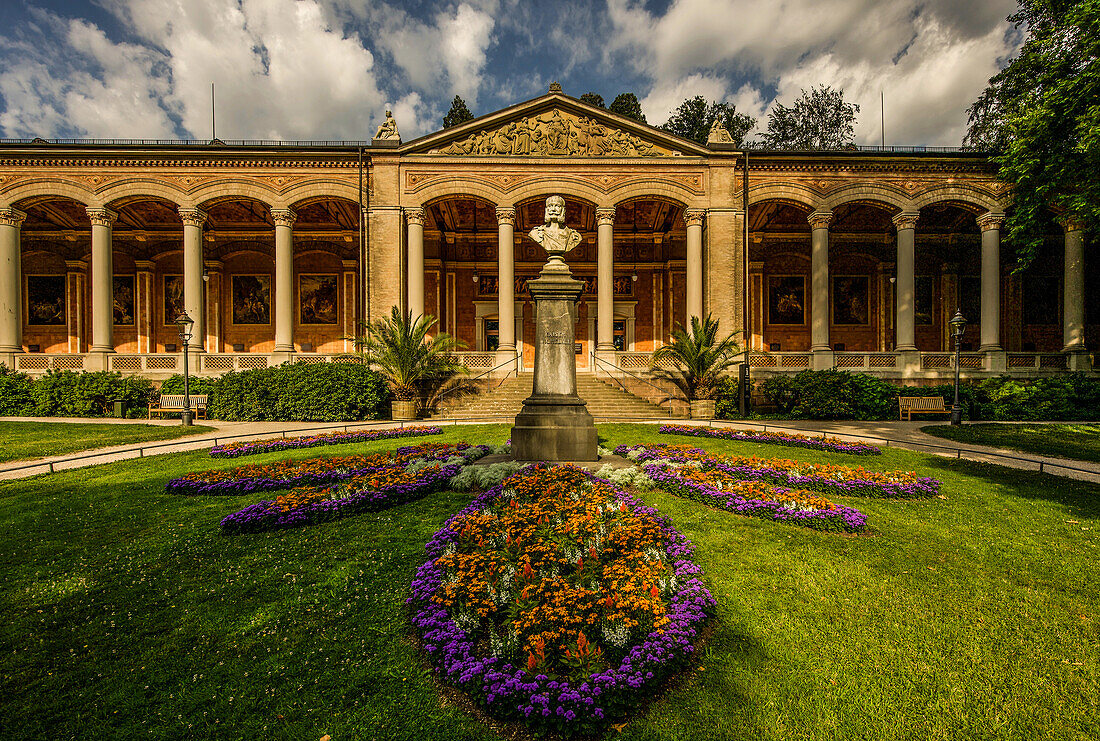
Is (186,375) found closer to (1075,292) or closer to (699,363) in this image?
(699,363)

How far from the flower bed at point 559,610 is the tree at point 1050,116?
19772mm

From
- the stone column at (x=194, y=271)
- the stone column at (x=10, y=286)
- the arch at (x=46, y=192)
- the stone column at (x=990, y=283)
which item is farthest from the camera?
the stone column at (x=990, y=283)

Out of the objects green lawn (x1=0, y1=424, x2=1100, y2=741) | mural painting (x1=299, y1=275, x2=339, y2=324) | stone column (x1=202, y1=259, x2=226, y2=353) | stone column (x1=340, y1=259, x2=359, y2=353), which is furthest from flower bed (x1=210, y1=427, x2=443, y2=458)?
stone column (x1=202, y1=259, x2=226, y2=353)

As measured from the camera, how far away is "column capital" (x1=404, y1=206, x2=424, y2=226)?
21.0 metres

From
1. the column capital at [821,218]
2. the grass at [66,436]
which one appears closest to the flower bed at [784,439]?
the grass at [66,436]

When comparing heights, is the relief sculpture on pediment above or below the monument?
above

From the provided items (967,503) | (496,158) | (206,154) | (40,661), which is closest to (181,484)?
(40,661)

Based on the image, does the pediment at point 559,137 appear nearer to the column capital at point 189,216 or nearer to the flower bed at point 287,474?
the column capital at point 189,216

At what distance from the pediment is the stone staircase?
1061 centimetres

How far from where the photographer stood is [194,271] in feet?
68.9

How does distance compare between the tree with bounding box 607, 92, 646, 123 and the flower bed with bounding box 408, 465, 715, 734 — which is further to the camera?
the tree with bounding box 607, 92, 646, 123

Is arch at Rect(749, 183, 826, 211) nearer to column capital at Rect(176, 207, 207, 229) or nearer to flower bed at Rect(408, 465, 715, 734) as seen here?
flower bed at Rect(408, 465, 715, 734)

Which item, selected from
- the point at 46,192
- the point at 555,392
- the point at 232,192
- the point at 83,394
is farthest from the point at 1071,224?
the point at 46,192

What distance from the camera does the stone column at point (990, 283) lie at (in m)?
21.2
